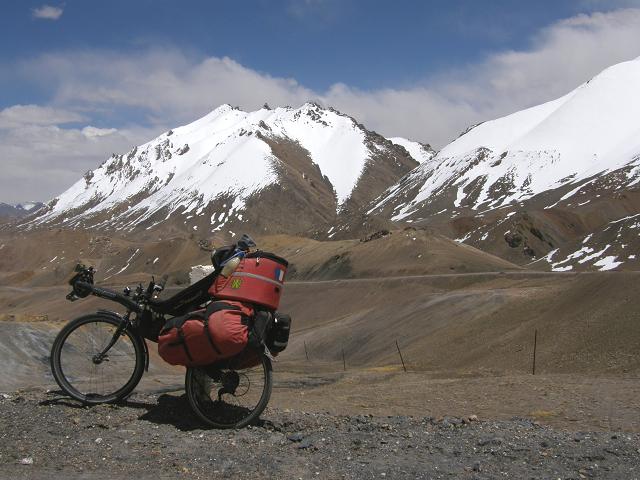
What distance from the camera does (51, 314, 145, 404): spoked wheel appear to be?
343 inches

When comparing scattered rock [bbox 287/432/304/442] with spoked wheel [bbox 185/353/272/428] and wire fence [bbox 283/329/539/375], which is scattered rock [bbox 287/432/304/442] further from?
wire fence [bbox 283/329/539/375]

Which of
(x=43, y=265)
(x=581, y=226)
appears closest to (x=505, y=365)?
(x=581, y=226)

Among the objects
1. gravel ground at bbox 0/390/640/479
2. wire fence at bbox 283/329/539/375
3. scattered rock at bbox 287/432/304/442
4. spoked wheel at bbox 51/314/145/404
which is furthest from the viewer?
wire fence at bbox 283/329/539/375

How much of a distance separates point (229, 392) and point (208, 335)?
944 mm

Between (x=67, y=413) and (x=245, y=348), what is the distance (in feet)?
7.20

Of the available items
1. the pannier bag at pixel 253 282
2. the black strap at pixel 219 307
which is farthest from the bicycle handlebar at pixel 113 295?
the black strap at pixel 219 307

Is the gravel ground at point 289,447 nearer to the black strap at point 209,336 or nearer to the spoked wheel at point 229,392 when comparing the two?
the spoked wheel at point 229,392

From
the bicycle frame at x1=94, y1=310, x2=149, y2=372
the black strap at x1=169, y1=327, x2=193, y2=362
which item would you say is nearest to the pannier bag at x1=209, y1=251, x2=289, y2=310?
the black strap at x1=169, y1=327, x2=193, y2=362

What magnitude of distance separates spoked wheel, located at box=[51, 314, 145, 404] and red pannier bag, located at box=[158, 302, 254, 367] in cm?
89

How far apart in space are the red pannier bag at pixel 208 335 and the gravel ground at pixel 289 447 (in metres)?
0.81

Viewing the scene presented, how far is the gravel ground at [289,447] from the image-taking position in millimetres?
6363

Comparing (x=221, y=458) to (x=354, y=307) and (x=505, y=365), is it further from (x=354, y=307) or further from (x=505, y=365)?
(x=354, y=307)

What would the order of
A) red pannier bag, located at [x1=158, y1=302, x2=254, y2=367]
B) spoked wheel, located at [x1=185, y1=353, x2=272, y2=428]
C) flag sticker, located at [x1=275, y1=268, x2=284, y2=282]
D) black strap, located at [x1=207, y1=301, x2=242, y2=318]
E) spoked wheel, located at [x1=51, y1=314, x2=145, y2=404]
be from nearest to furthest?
red pannier bag, located at [x1=158, y1=302, x2=254, y2=367], black strap, located at [x1=207, y1=301, x2=242, y2=318], spoked wheel, located at [x1=185, y1=353, x2=272, y2=428], flag sticker, located at [x1=275, y1=268, x2=284, y2=282], spoked wheel, located at [x1=51, y1=314, x2=145, y2=404]

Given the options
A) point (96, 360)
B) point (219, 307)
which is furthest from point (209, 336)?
point (96, 360)
